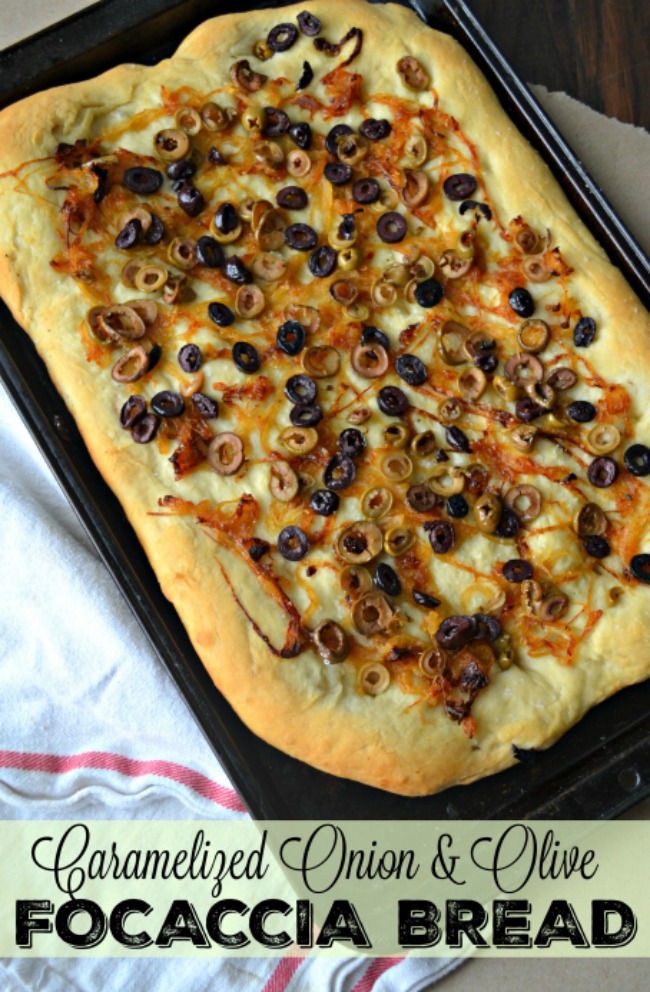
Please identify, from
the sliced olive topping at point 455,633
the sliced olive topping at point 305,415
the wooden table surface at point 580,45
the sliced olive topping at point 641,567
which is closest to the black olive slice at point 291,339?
the sliced olive topping at point 305,415

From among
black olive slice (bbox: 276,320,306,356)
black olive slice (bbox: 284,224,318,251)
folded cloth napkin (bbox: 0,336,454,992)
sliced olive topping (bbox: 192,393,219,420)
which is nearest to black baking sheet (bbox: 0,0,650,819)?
folded cloth napkin (bbox: 0,336,454,992)

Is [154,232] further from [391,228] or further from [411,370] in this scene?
[411,370]

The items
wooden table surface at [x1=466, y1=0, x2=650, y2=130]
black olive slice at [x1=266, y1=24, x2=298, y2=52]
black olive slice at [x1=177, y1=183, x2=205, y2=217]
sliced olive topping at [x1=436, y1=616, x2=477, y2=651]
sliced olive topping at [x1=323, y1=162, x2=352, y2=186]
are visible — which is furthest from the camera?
wooden table surface at [x1=466, y1=0, x2=650, y2=130]

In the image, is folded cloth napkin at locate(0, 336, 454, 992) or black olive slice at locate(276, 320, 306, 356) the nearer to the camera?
black olive slice at locate(276, 320, 306, 356)

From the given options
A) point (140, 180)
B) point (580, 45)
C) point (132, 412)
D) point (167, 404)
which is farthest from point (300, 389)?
point (580, 45)

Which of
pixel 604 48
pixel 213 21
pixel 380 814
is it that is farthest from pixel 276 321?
pixel 604 48

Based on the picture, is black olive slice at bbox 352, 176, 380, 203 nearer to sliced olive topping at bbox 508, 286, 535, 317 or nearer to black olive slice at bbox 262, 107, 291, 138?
black olive slice at bbox 262, 107, 291, 138
